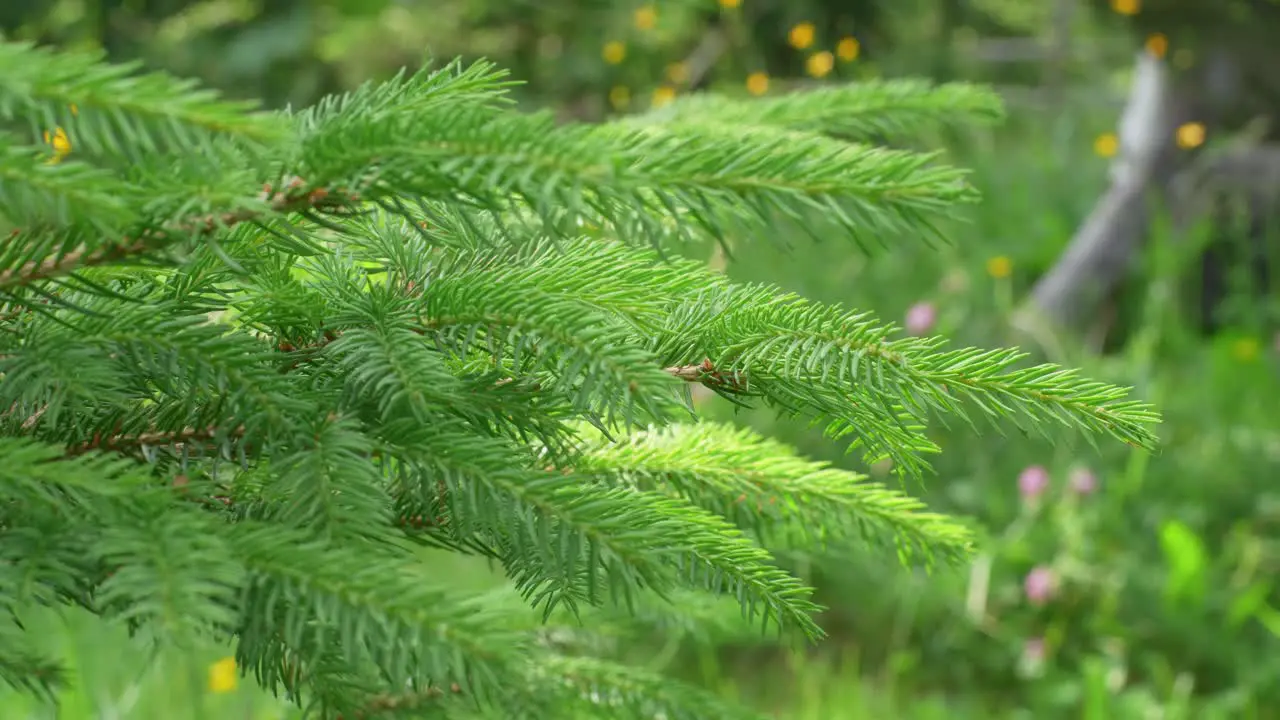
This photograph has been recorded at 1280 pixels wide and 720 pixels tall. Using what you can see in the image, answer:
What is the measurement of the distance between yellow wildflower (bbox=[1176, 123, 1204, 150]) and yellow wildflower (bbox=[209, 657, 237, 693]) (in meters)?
3.26

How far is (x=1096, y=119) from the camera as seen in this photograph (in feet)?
20.6

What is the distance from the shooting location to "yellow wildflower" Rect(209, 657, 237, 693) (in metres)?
1.95

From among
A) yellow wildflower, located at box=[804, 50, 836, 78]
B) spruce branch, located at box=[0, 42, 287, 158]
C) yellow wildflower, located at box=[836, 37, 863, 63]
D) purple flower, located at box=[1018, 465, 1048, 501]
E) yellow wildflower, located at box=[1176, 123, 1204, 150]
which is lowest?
purple flower, located at box=[1018, 465, 1048, 501]

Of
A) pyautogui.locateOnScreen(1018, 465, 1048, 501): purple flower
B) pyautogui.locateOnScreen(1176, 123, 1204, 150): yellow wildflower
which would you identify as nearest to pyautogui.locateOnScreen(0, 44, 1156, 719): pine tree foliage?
pyautogui.locateOnScreen(1018, 465, 1048, 501): purple flower

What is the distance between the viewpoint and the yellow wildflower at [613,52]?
438cm

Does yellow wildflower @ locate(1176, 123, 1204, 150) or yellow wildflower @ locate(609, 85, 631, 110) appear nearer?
yellow wildflower @ locate(1176, 123, 1204, 150)

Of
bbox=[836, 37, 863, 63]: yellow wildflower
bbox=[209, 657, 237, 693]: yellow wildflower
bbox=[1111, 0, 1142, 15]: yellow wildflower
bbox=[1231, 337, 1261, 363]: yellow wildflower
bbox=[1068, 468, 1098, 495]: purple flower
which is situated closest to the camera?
bbox=[209, 657, 237, 693]: yellow wildflower

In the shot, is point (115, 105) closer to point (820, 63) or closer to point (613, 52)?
point (820, 63)

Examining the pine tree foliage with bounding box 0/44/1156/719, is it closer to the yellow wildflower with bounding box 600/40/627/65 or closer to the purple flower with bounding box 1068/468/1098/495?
the purple flower with bounding box 1068/468/1098/495

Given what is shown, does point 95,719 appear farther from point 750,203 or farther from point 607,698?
point 750,203

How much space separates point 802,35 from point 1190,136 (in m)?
1.29

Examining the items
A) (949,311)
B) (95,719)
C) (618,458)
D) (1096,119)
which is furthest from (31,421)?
(1096,119)

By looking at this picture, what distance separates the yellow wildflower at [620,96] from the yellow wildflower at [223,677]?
278 cm

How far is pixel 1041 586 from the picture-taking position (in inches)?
96.6
